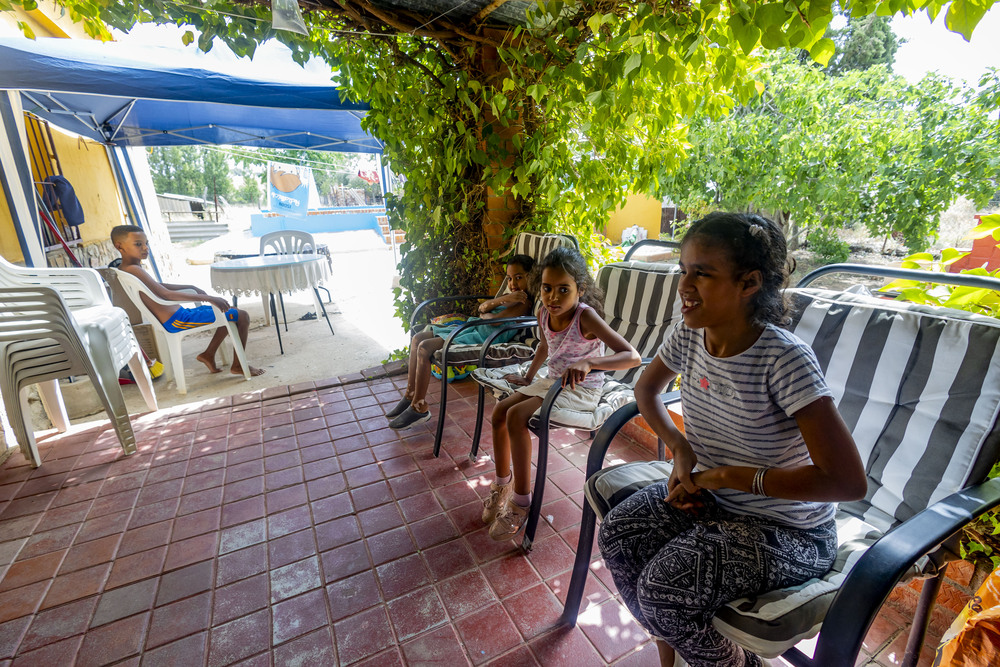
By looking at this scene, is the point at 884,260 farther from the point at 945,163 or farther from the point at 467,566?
the point at 467,566

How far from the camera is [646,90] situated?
2.32m

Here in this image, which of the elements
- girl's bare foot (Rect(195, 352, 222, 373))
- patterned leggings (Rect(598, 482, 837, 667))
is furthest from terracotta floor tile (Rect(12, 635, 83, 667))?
girl's bare foot (Rect(195, 352, 222, 373))

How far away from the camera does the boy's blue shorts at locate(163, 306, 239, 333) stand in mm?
3271

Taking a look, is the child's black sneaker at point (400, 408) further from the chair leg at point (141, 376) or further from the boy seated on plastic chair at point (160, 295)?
the boy seated on plastic chair at point (160, 295)

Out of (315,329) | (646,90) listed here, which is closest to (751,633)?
(646,90)

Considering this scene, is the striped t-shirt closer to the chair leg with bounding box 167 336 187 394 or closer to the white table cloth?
the chair leg with bounding box 167 336 187 394

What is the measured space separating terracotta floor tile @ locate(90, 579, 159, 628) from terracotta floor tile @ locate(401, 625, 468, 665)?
3.17ft

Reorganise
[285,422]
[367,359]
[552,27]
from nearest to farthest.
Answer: [552,27] → [285,422] → [367,359]

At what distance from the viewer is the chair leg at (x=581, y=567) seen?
1280 mm

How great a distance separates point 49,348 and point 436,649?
248 centimetres

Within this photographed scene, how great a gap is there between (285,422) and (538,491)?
1858 millimetres

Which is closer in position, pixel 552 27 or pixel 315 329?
pixel 552 27

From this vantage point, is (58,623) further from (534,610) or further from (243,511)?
(534,610)

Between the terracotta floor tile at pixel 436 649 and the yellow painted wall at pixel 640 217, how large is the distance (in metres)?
7.53
